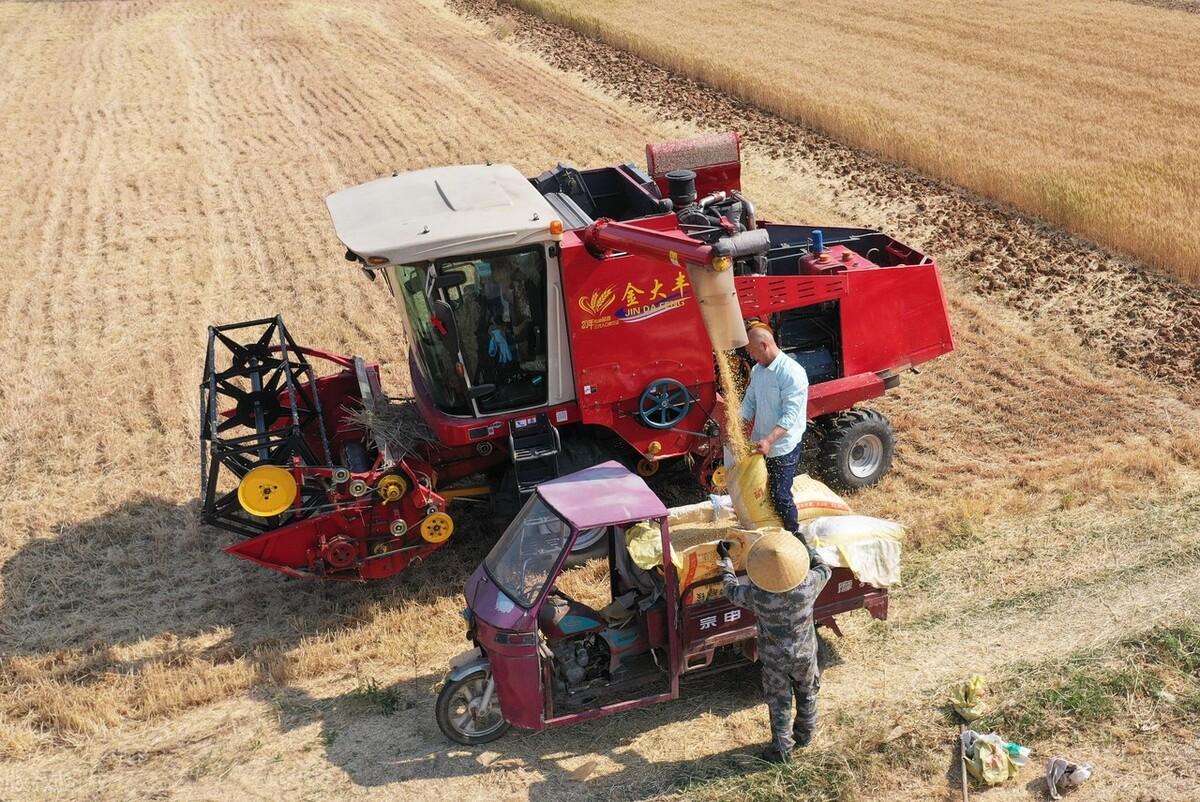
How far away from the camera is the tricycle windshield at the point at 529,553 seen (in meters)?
6.36

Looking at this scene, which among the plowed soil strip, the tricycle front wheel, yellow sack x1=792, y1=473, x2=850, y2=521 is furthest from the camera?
the plowed soil strip

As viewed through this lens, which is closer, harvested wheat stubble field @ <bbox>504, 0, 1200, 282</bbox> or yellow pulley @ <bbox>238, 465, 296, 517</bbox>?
yellow pulley @ <bbox>238, 465, 296, 517</bbox>

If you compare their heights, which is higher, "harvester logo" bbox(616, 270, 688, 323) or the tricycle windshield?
"harvester logo" bbox(616, 270, 688, 323)

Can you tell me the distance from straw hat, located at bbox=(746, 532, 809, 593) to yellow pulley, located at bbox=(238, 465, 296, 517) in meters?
3.40

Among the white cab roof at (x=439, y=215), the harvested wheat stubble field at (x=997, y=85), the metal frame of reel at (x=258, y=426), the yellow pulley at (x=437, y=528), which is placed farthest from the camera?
the harvested wheat stubble field at (x=997, y=85)

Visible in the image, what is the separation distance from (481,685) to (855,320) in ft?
14.3

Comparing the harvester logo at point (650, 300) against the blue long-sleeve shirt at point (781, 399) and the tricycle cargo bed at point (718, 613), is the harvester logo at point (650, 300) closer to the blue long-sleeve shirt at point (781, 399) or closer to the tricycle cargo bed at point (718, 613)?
the blue long-sleeve shirt at point (781, 399)

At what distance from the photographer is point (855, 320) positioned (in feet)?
29.5

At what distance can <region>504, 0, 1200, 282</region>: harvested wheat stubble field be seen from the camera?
14.9m

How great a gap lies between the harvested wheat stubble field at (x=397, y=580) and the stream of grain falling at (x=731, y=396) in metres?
1.48

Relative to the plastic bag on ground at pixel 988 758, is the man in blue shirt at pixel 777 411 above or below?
above

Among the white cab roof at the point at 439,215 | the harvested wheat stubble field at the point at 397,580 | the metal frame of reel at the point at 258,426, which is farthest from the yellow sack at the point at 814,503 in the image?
the metal frame of reel at the point at 258,426

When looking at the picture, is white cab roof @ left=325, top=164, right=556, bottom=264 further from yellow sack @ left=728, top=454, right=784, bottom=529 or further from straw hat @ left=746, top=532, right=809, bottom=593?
straw hat @ left=746, top=532, right=809, bottom=593

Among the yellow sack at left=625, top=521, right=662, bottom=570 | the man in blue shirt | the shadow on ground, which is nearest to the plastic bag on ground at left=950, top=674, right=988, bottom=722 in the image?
the shadow on ground
